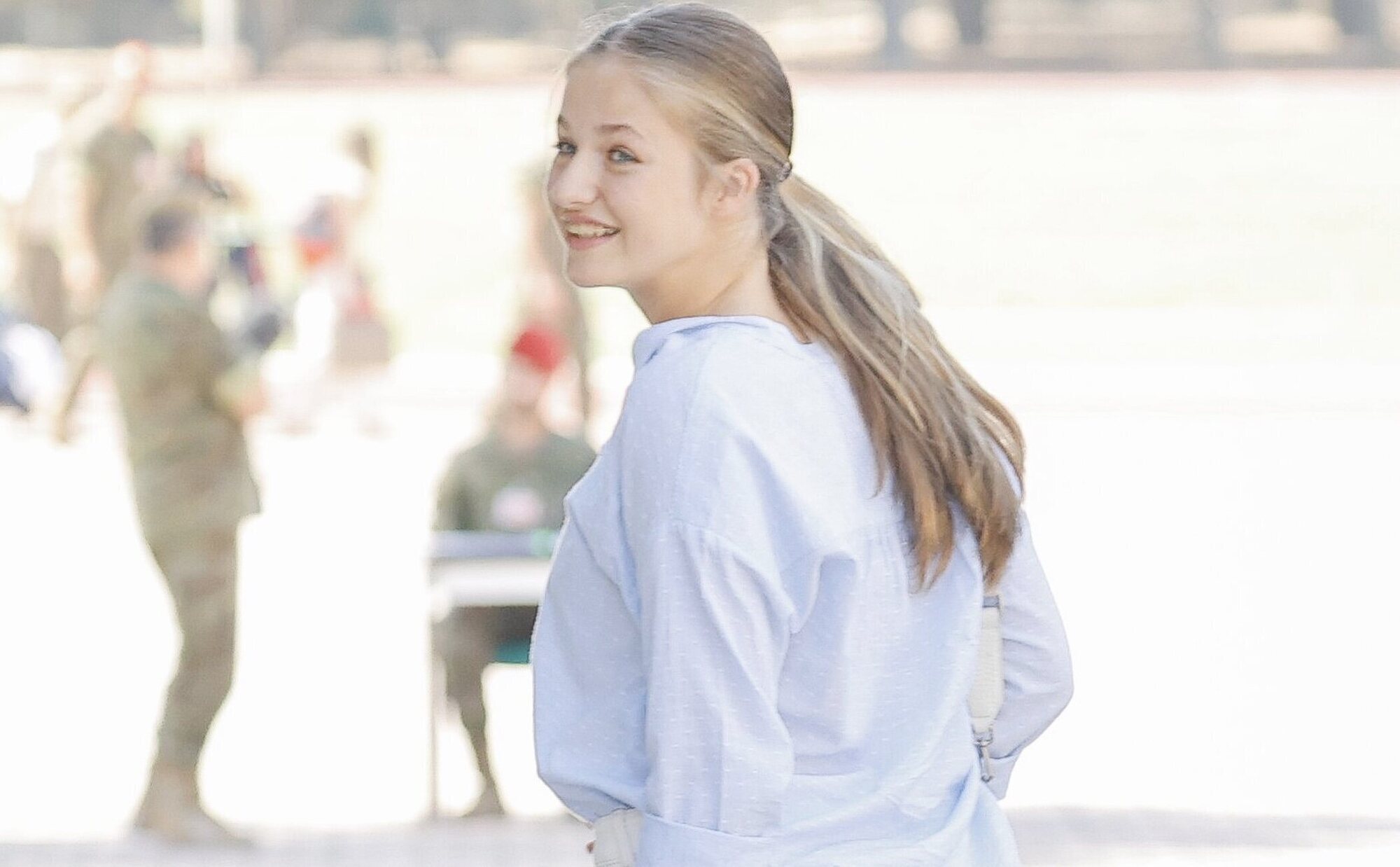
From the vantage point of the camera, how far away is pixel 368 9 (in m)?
18.5

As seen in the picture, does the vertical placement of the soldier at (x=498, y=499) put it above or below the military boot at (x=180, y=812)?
above

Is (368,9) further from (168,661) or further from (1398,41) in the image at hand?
(168,661)

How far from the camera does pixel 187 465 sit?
4.40 metres

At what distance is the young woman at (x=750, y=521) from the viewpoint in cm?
120

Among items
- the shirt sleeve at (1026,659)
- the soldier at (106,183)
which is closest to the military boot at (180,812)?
the shirt sleeve at (1026,659)

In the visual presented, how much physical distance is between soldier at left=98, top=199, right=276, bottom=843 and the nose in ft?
10.1

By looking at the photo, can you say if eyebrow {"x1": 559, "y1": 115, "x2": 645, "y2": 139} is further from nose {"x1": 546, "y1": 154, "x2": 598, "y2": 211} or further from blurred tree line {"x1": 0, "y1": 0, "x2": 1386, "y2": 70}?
blurred tree line {"x1": 0, "y1": 0, "x2": 1386, "y2": 70}

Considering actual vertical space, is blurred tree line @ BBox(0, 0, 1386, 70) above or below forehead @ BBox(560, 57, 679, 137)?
below

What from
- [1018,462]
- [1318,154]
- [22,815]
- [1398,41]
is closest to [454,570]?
[22,815]

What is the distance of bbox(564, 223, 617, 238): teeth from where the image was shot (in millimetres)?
1323

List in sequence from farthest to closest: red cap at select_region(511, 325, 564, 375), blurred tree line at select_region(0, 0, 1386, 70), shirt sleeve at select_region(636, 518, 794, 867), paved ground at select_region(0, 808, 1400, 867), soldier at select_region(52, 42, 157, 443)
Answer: blurred tree line at select_region(0, 0, 1386, 70) → soldier at select_region(52, 42, 157, 443) → red cap at select_region(511, 325, 564, 375) → paved ground at select_region(0, 808, 1400, 867) → shirt sleeve at select_region(636, 518, 794, 867)

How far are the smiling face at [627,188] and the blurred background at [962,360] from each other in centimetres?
→ 13

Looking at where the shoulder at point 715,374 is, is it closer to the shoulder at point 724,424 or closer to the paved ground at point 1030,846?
the shoulder at point 724,424

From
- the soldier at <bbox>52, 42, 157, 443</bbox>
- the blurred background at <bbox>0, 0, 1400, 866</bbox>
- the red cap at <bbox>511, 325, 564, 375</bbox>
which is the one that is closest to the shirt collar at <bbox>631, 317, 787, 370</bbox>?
the blurred background at <bbox>0, 0, 1400, 866</bbox>
